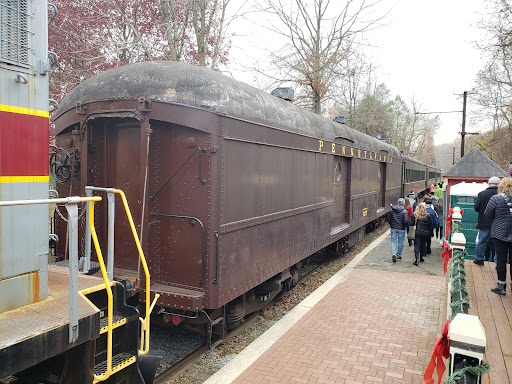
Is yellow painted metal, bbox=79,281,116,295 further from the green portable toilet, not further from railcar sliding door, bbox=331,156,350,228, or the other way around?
the green portable toilet

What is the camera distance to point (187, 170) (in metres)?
4.62

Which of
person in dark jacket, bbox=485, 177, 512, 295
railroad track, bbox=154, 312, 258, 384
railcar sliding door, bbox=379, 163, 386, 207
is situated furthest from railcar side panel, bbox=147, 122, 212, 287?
railcar sliding door, bbox=379, 163, 386, 207

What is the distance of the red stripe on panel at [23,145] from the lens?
2682 mm

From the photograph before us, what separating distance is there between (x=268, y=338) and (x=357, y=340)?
3.86 ft

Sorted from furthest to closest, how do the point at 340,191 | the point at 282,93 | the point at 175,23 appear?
1. the point at 175,23
2. the point at 340,191
3. the point at 282,93

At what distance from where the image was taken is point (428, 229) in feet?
32.3

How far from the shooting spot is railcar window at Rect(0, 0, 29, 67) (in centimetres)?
271

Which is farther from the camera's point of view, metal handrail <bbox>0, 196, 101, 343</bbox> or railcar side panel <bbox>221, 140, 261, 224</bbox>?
railcar side panel <bbox>221, 140, 261, 224</bbox>

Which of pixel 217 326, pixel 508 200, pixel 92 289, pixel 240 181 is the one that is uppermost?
pixel 240 181

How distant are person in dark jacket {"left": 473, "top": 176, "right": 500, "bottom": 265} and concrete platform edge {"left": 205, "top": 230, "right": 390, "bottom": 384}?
8.49ft

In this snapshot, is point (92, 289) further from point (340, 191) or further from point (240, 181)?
point (340, 191)

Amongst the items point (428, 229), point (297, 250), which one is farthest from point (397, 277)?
point (297, 250)

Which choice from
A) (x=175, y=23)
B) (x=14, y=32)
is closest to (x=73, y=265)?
(x=14, y=32)

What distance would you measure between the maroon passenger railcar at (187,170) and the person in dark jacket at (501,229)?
9.58 feet
